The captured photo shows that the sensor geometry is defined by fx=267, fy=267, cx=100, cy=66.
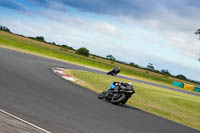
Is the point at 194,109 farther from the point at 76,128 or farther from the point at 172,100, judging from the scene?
the point at 76,128

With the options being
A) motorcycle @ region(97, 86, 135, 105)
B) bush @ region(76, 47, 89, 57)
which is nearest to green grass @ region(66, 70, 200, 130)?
motorcycle @ region(97, 86, 135, 105)

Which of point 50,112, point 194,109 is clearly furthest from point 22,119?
point 194,109

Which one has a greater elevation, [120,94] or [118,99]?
[120,94]

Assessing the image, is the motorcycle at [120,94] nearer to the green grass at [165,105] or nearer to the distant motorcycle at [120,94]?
the distant motorcycle at [120,94]

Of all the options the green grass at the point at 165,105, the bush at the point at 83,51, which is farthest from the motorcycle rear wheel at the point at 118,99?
the bush at the point at 83,51

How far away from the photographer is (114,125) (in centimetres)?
752

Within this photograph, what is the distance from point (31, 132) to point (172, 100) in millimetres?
15508

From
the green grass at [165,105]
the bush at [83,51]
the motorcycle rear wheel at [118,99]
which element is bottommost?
the green grass at [165,105]

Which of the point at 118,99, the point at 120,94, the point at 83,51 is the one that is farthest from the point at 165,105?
the point at 83,51

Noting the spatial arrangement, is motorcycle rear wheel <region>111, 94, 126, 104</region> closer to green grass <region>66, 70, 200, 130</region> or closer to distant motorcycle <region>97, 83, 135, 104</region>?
distant motorcycle <region>97, 83, 135, 104</region>

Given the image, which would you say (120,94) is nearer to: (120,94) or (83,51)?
(120,94)

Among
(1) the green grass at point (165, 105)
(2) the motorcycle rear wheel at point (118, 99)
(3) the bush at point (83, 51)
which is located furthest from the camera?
(3) the bush at point (83, 51)

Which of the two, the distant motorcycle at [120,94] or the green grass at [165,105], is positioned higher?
the distant motorcycle at [120,94]

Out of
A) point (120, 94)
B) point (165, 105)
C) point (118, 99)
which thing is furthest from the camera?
point (165, 105)
